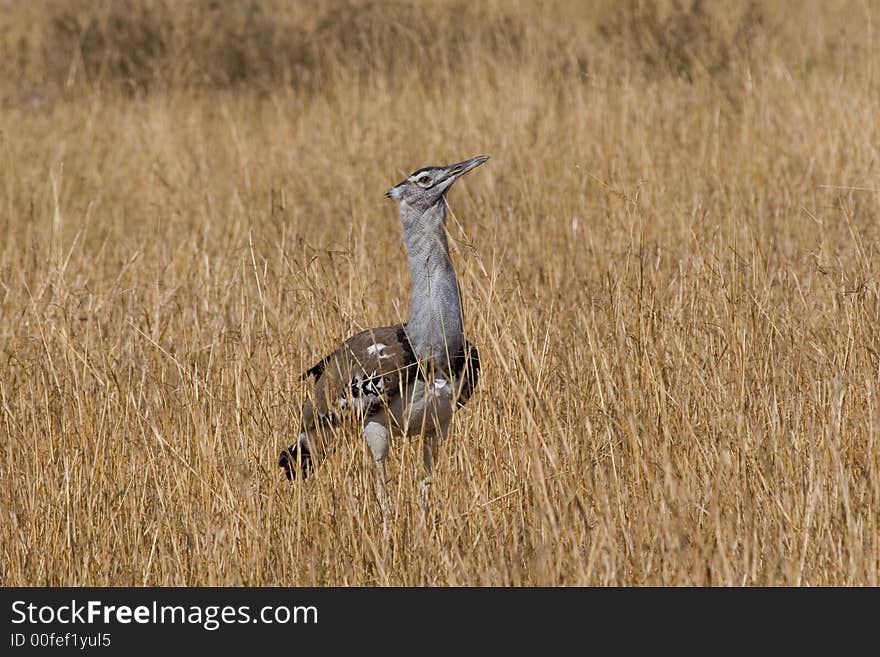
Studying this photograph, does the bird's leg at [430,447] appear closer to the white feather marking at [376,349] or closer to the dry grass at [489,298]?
the dry grass at [489,298]

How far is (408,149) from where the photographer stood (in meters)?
7.79

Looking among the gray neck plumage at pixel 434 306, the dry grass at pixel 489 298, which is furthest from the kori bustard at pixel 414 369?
the dry grass at pixel 489 298

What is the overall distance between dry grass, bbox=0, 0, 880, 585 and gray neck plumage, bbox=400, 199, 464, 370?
24 cm

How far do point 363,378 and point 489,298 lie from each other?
26.5 inches

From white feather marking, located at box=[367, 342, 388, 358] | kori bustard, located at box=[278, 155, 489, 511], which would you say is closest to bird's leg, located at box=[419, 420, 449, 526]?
kori bustard, located at box=[278, 155, 489, 511]

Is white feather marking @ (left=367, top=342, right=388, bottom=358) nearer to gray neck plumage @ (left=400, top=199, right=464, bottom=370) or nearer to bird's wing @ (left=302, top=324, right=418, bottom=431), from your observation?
bird's wing @ (left=302, top=324, right=418, bottom=431)

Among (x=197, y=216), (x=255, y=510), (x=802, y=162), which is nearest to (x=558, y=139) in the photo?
(x=802, y=162)

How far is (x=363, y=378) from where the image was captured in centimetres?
368

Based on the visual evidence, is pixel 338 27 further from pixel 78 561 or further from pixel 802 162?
pixel 78 561

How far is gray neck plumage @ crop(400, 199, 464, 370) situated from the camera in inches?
142

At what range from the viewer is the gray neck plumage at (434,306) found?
3.62 metres

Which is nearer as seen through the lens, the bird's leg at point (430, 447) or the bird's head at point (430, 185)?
the bird's leg at point (430, 447)

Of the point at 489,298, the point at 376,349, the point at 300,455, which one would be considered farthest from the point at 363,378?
the point at 489,298

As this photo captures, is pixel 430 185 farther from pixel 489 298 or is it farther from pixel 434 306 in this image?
pixel 489 298
